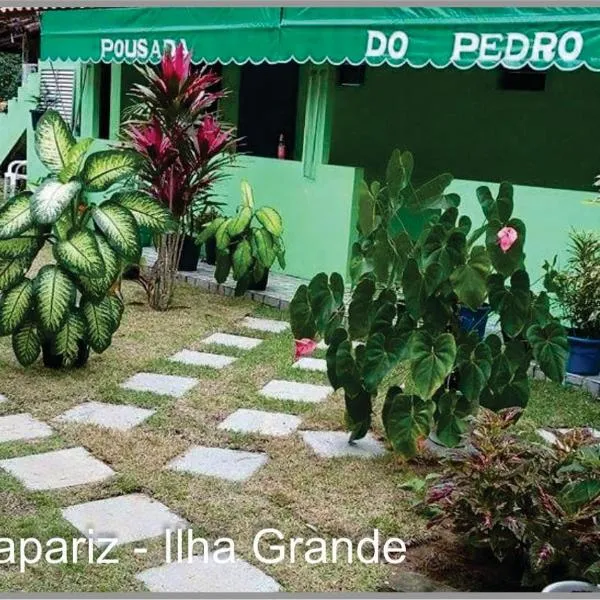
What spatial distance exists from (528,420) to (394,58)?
9.78 feet

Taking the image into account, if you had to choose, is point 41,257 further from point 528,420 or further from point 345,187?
point 528,420

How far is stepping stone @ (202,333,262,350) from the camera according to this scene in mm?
5900

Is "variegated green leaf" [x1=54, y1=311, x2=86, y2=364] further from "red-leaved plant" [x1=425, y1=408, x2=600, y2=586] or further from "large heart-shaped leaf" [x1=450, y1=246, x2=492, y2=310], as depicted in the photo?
"red-leaved plant" [x1=425, y1=408, x2=600, y2=586]

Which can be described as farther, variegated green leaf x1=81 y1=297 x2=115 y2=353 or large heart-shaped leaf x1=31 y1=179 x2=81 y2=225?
variegated green leaf x1=81 y1=297 x2=115 y2=353

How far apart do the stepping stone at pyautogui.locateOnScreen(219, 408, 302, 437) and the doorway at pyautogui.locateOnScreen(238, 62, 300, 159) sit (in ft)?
20.7

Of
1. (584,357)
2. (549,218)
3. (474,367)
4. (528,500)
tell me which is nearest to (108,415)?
(474,367)

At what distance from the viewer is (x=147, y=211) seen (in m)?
5.03

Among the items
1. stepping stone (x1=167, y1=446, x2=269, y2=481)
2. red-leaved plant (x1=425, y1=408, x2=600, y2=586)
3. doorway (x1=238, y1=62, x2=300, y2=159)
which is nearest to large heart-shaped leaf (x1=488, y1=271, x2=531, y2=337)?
red-leaved plant (x1=425, y1=408, x2=600, y2=586)

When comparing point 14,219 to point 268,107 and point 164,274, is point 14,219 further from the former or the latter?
point 268,107

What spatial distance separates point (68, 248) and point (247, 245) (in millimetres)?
2486

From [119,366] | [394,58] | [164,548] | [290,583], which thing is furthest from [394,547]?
[394,58]

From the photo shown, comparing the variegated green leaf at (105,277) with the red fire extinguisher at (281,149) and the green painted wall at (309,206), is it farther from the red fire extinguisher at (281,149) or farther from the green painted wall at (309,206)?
the red fire extinguisher at (281,149)

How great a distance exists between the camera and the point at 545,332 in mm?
3738

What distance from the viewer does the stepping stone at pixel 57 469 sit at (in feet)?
11.7
